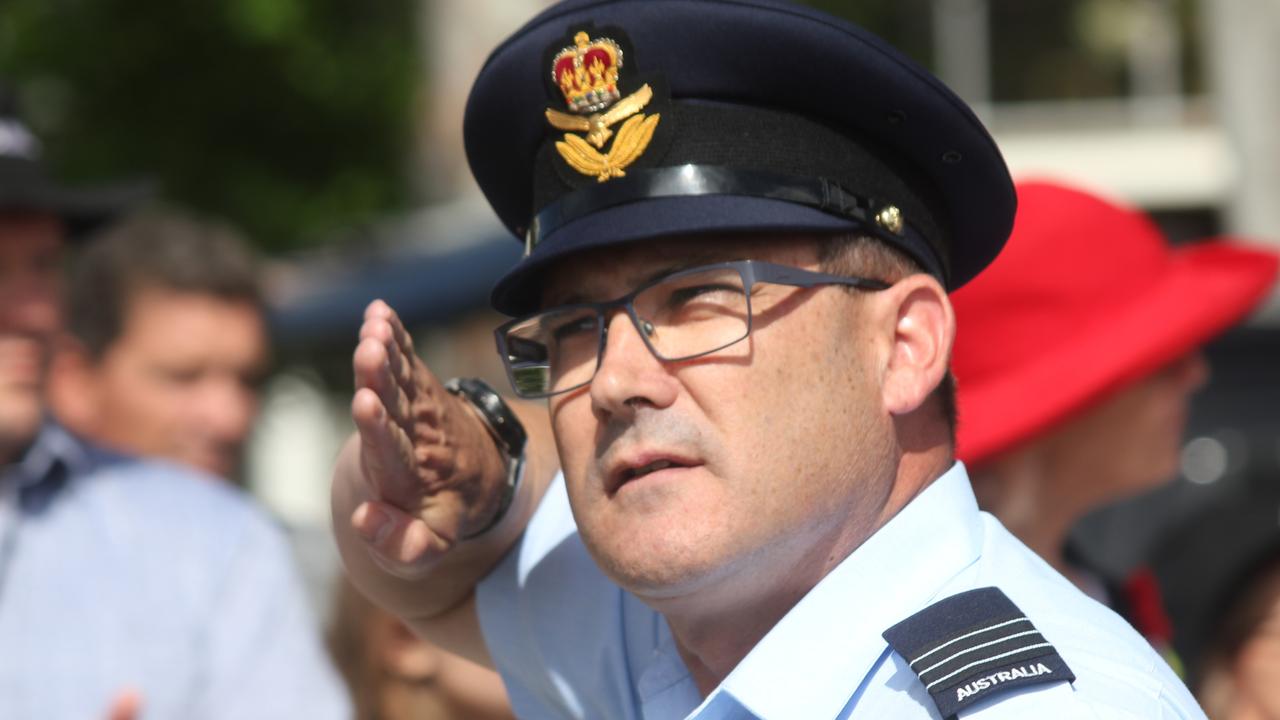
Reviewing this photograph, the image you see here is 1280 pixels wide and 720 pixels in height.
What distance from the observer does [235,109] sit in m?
11.3

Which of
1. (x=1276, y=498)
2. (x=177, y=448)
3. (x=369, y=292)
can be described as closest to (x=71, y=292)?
(x=177, y=448)

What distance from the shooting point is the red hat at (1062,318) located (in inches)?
129

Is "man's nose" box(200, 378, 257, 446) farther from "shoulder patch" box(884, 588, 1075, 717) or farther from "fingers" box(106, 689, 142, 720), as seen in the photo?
"shoulder patch" box(884, 588, 1075, 717)

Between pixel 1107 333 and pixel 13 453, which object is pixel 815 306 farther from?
pixel 13 453

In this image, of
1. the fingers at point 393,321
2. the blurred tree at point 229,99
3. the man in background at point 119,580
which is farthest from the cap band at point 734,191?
the blurred tree at point 229,99

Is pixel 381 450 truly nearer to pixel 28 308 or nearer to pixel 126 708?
pixel 126 708

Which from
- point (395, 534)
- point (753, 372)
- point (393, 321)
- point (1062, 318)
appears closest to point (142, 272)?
point (1062, 318)

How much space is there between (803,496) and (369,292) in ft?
28.9

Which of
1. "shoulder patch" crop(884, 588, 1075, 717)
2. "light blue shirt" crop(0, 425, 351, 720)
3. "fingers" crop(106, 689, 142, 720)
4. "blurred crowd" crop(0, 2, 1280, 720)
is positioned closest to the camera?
"shoulder patch" crop(884, 588, 1075, 717)

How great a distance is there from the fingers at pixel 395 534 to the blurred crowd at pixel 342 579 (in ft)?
4.07

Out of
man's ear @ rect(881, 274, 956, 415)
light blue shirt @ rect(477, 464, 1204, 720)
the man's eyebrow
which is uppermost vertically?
the man's eyebrow

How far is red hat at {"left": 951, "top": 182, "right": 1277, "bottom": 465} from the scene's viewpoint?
3.29m

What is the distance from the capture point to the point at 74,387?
477 centimetres

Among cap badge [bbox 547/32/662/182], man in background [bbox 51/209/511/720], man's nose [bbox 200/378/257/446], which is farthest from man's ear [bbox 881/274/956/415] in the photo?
man's nose [bbox 200/378/257/446]
